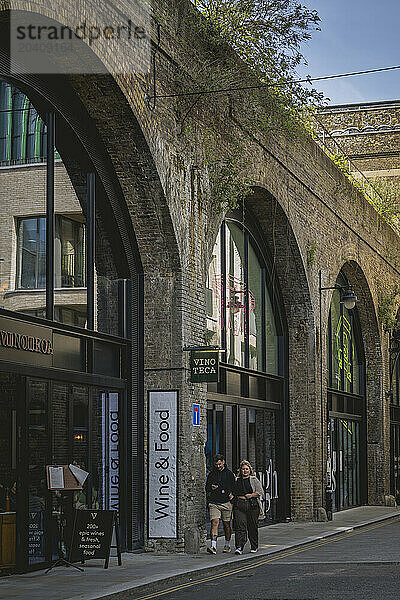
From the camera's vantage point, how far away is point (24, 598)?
12.1m

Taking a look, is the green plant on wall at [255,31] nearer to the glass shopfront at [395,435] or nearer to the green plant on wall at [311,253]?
the green plant on wall at [311,253]

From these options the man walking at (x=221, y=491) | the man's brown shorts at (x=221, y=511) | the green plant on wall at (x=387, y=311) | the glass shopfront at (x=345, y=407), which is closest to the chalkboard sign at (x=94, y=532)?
the man's brown shorts at (x=221, y=511)

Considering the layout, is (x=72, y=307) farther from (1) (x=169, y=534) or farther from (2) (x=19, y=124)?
(1) (x=169, y=534)

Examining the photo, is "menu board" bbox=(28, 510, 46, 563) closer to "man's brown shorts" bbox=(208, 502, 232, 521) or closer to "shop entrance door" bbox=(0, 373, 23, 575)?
"shop entrance door" bbox=(0, 373, 23, 575)

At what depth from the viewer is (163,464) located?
17.6 metres

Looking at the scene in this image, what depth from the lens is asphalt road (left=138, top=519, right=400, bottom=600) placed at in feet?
41.9

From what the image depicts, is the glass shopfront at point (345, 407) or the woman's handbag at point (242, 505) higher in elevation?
the glass shopfront at point (345, 407)

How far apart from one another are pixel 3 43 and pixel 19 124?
1309 millimetres

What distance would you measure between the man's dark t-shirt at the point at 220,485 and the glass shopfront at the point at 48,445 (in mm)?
1963

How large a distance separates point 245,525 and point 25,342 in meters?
6.04

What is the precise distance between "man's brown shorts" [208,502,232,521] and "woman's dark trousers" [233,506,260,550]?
0.26 metres

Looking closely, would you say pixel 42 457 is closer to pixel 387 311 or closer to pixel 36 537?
pixel 36 537

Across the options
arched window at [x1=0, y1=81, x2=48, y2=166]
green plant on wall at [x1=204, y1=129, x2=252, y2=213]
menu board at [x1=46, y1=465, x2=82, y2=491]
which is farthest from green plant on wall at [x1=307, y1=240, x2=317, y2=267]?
menu board at [x1=46, y1=465, x2=82, y2=491]

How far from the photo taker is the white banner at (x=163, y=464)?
57.1ft
